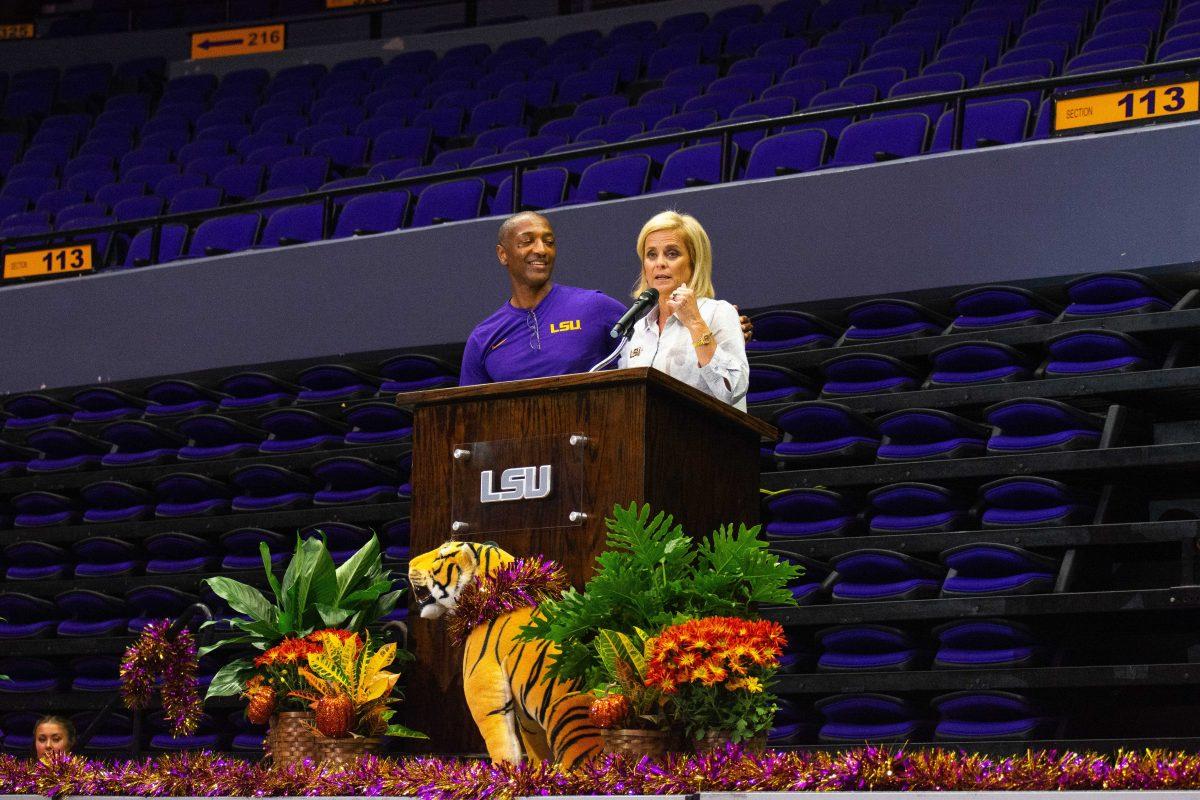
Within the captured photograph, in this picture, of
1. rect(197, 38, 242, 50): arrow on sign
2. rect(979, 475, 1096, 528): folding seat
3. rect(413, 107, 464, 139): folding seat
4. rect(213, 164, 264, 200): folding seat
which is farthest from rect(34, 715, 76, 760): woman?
rect(197, 38, 242, 50): arrow on sign

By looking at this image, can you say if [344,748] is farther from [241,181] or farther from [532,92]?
[532,92]

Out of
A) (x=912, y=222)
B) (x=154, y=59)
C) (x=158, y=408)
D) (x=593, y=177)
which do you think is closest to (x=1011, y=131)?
(x=912, y=222)

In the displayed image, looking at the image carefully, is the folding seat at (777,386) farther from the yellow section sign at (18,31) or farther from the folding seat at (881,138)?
the yellow section sign at (18,31)

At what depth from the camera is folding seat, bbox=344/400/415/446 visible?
6.87 meters

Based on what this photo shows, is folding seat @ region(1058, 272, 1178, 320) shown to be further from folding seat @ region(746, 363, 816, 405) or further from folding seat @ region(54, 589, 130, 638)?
folding seat @ region(54, 589, 130, 638)

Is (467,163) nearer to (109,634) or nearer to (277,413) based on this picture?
(277,413)

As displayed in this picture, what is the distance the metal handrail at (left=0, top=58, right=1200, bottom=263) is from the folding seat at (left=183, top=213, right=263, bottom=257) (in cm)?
23

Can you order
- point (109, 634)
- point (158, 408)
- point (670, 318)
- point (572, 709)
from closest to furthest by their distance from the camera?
point (572, 709) → point (670, 318) → point (109, 634) → point (158, 408)

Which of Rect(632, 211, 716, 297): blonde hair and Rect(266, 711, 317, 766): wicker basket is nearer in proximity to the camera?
Rect(266, 711, 317, 766): wicker basket

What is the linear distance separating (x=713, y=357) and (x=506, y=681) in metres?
0.77

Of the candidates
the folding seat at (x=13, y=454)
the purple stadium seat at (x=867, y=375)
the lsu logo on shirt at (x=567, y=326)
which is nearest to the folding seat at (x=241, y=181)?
the folding seat at (x=13, y=454)

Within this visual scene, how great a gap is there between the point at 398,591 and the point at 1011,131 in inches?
191

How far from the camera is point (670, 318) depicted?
126 inches

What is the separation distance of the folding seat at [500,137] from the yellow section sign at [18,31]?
6.39 meters
